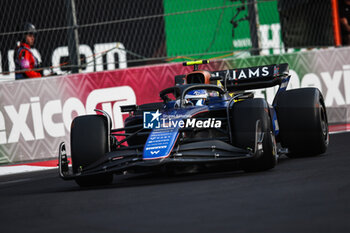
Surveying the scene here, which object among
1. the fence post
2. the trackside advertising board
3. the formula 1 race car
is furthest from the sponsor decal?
the fence post

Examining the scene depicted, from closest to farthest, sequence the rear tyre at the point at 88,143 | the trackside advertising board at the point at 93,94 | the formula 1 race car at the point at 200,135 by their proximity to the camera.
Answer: the formula 1 race car at the point at 200,135, the rear tyre at the point at 88,143, the trackside advertising board at the point at 93,94

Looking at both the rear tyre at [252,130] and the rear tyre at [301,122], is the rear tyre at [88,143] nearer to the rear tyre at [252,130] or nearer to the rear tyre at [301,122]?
the rear tyre at [252,130]

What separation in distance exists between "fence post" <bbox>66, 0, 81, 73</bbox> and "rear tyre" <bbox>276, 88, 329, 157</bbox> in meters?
5.40

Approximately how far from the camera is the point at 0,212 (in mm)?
5402

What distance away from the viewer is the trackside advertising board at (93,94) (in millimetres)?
11680

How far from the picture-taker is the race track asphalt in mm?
3869

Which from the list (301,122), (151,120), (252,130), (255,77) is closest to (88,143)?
(151,120)

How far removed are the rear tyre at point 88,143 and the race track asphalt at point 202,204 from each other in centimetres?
24

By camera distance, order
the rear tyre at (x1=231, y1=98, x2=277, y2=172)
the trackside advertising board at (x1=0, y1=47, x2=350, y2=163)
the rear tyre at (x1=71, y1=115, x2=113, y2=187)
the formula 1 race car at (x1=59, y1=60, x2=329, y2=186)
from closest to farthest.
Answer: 1. the formula 1 race car at (x1=59, y1=60, x2=329, y2=186)
2. the rear tyre at (x1=231, y1=98, x2=277, y2=172)
3. the rear tyre at (x1=71, y1=115, x2=113, y2=187)
4. the trackside advertising board at (x1=0, y1=47, x2=350, y2=163)

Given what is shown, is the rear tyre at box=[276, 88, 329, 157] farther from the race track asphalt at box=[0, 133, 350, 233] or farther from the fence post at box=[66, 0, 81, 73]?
the fence post at box=[66, 0, 81, 73]

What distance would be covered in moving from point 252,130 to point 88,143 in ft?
5.74

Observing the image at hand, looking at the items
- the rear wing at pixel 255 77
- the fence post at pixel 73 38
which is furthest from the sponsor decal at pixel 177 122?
the fence post at pixel 73 38

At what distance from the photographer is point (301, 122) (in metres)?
7.76

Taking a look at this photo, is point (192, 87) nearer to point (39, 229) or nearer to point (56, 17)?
point (39, 229)
